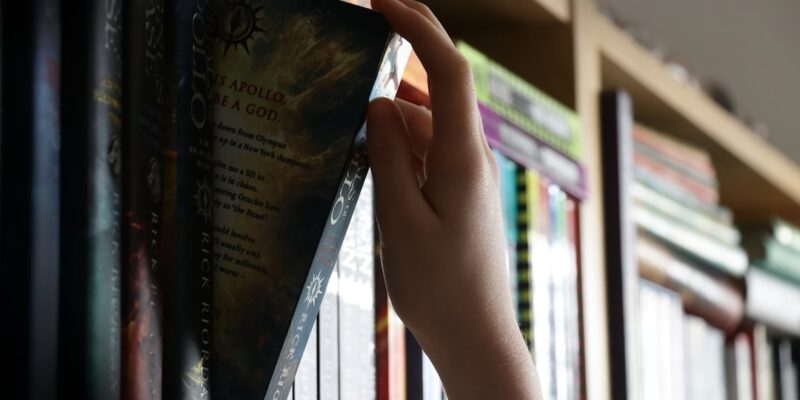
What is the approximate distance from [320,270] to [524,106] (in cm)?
38

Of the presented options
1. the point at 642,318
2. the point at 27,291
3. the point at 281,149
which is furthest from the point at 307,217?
the point at 642,318

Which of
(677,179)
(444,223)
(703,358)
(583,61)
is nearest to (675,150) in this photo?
(677,179)

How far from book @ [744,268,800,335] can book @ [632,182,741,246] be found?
6 centimetres

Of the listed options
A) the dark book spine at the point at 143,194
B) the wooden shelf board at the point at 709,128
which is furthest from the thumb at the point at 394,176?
the wooden shelf board at the point at 709,128

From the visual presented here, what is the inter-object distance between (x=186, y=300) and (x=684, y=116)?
39.1 inches

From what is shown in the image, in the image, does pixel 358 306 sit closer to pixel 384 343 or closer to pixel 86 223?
pixel 384 343

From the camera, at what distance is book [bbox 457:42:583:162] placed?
841mm

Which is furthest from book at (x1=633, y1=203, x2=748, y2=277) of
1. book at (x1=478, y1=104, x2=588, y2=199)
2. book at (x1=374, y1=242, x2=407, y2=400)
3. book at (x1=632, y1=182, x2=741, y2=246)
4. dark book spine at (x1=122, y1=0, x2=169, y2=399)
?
dark book spine at (x1=122, y1=0, x2=169, y2=399)

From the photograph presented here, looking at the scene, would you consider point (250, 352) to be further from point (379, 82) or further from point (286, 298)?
point (379, 82)

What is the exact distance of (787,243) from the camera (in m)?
1.73

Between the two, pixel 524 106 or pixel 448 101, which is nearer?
pixel 448 101

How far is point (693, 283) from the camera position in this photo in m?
1.38

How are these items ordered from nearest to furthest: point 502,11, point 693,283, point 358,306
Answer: point 358,306 < point 502,11 < point 693,283

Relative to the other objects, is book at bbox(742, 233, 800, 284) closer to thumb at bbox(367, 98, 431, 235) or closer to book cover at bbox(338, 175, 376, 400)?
book cover at bbox(338, 175, 376, 400)
